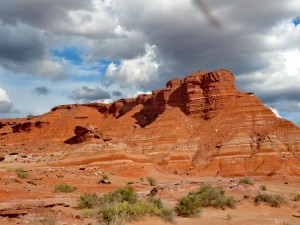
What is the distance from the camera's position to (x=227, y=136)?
6775 centimetres

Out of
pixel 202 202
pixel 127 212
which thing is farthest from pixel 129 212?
pixel 202 202

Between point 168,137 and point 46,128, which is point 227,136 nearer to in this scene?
point 168,137

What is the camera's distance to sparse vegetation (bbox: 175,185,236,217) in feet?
59.4

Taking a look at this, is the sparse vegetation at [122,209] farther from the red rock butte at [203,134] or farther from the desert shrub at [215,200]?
the red rock butte at [203,134]

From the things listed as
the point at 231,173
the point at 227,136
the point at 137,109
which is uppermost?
the point at 137,109

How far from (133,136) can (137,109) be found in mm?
28420

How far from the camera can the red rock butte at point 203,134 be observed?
194 feet

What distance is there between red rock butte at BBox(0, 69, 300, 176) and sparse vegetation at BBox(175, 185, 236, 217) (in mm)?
31668

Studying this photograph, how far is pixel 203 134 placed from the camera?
72250 millimetres

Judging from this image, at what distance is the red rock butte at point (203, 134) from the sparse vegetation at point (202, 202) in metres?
31.7

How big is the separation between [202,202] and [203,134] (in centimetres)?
5147

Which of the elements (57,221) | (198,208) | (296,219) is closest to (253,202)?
(296,219)

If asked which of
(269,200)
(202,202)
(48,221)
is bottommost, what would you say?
(269,200)

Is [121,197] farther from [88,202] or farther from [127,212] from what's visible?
[127,212]
